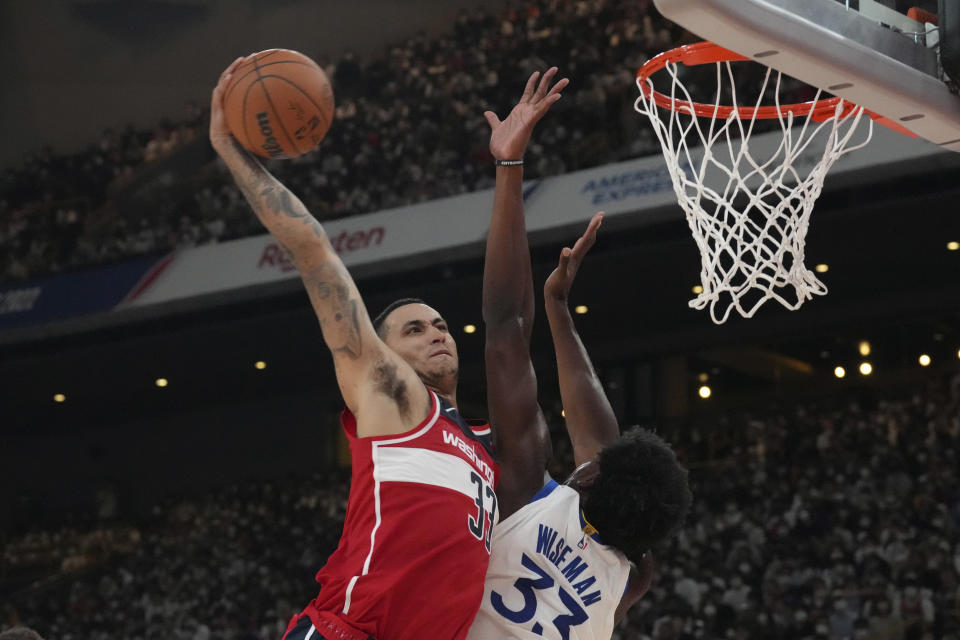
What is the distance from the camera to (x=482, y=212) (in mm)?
13289

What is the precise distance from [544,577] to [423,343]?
1.87 feet

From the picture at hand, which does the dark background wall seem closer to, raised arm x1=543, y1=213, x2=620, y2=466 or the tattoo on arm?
raised arm x1=543, y1=213, x2=620, y2=466

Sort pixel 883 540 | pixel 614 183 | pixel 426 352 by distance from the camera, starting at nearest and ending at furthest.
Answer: pixel 426 352 < pixel 883 540 < pixel 614 183

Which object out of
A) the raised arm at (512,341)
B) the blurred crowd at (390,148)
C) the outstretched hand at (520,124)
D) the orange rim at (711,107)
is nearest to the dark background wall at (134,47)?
the blurred crowd at (390,148)

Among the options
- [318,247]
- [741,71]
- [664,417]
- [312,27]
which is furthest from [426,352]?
[312,27]

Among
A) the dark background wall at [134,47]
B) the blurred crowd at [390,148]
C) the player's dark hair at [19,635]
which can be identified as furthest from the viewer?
the dark background wall at [134,47]

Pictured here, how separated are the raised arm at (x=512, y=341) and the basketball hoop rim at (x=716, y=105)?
101cm

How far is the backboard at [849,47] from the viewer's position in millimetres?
3084

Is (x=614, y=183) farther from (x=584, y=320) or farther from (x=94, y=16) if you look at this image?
(x=94, y=16)

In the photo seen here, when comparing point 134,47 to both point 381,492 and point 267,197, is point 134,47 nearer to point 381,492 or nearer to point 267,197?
point 267,197

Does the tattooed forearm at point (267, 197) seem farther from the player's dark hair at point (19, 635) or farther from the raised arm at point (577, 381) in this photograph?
the player's dark hair at point (19, 635)

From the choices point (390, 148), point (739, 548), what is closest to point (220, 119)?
point (739, 548)

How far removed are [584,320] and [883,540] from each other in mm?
6789

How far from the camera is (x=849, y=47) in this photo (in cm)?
332
